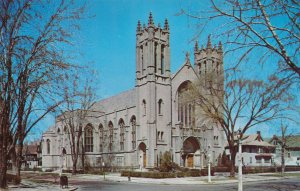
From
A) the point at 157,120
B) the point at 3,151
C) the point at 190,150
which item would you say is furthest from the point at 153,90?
the point at 3,151

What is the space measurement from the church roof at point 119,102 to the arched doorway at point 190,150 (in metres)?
11.9

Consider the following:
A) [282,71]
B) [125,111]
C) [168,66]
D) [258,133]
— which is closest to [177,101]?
[168,66]

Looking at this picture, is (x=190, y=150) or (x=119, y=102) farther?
(x=119, y=102)

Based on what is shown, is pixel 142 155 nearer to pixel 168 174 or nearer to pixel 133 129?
pixel 133 129

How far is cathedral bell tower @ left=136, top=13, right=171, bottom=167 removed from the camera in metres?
56.4

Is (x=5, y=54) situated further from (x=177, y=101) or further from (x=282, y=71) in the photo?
(x=177, y=101)

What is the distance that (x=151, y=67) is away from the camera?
58.2 meters

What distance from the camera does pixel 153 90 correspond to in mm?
57906

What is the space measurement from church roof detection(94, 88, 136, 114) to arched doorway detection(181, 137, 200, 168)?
1186 cm

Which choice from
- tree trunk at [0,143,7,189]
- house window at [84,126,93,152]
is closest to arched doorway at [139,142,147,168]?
house window at [84,126,93,152]

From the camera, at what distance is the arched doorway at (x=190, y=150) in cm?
6009

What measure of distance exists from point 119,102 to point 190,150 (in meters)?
19.7

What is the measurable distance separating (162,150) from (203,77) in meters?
17.4

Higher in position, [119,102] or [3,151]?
[119,102]
